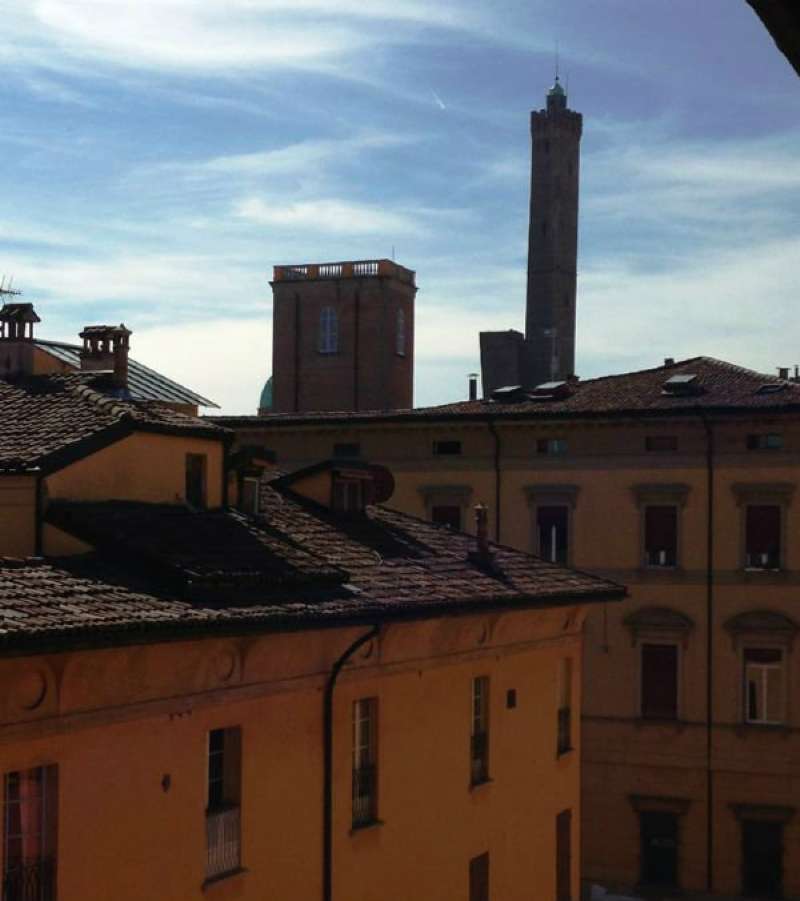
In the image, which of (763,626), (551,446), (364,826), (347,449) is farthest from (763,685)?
(364,826)

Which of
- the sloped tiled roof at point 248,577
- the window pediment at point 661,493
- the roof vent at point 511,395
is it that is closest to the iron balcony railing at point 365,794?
the sloped tiled roof at point 248,577

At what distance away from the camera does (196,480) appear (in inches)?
789

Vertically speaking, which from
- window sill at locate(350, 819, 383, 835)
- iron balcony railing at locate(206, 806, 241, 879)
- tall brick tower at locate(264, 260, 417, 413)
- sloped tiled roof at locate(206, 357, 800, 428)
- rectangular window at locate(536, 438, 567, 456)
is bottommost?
window sill at locate(350, 819, 383, 835)

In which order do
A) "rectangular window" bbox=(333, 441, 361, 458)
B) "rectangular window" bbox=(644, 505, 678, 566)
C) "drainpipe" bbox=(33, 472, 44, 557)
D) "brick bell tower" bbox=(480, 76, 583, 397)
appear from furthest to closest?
"brick bell tower" bbox=(480, 76, 583, 397), "rectangular window" bbox=(333, 441, 361, 458), "rectangular window" bbox=(644, 505, 678, 566), "drainpipe" bbox=(33, 472, 44, 557)

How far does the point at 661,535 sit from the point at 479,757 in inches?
762

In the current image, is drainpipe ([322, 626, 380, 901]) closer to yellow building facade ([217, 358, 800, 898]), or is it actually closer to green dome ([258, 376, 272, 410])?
yellow building facade ([217, 358, 800, 898])

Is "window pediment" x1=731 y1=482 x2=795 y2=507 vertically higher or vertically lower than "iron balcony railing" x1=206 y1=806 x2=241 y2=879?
higher

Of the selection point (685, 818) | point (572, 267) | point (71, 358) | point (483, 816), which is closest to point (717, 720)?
point (685, 818)

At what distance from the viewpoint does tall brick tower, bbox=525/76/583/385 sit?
95.2 m

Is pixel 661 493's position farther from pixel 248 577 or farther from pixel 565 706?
pixel 248 577

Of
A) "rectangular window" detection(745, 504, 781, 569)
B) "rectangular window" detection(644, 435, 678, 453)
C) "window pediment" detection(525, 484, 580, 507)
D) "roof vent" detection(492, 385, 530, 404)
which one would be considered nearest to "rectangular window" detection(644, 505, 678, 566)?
"rectangular window" detection(644, 435, 678, 453)

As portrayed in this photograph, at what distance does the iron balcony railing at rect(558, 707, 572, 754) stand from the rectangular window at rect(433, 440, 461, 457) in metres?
17.3

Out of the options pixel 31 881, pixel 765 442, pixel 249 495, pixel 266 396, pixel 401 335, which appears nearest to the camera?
pixel 31 881

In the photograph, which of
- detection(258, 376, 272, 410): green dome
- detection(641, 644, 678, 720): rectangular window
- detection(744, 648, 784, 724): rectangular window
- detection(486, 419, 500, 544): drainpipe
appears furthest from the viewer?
detection(258, 376, 272, 410): green dome
